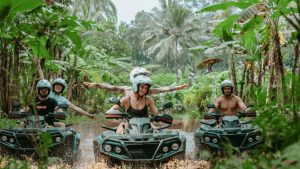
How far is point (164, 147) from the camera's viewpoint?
614 centimetres

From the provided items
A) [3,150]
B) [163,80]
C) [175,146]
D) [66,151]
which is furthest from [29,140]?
[163,80]

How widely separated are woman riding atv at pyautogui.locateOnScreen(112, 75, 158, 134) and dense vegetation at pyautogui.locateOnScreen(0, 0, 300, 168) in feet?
4.99

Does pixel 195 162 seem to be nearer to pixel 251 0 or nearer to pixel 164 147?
pixel 164 147

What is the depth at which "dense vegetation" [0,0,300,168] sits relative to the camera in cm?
260

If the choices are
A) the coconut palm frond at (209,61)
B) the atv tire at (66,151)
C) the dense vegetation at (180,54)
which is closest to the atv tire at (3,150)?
the atv tire at (66,151)

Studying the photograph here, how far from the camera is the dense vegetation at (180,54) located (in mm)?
2598

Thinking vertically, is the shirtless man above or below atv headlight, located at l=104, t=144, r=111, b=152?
above

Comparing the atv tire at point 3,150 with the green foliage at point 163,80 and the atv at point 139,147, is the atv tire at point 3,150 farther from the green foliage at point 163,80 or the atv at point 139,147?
the green foliage at point 163,80

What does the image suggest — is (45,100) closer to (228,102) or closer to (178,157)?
(178,157)

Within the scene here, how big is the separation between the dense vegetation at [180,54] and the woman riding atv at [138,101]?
152 cm

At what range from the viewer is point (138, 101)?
6.99 metres

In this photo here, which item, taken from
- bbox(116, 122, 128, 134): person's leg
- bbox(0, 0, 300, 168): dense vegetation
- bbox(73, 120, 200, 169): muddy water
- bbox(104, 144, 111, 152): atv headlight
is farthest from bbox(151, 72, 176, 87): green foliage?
bbox(104, 144, 111, 152): atv headlight

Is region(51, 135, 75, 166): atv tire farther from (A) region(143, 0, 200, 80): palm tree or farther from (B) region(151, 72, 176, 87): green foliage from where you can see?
(A) region(143, 0, 200, 80): palm tree

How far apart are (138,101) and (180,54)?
117 ft
